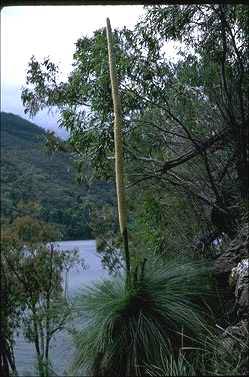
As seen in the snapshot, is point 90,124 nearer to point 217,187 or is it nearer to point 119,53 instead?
point 119,53

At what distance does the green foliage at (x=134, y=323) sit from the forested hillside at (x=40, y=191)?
4.49 meters

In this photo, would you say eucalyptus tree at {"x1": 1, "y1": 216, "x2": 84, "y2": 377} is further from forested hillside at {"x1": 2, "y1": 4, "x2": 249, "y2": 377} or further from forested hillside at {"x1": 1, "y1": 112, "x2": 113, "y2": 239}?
forested hillside at {"x1": 2, "y1": 4, "x2": 249, "y2": 377}

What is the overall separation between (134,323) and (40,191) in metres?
8.05

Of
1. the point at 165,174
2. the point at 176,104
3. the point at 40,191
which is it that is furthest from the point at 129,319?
the point at 40,191

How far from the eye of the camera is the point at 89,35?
5.30 m

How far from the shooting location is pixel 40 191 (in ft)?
34.4

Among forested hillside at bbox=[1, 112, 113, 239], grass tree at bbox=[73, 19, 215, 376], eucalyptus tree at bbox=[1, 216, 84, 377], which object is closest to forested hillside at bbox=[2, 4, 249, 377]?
grass tree at bbox=[73, 19, 215, 376]

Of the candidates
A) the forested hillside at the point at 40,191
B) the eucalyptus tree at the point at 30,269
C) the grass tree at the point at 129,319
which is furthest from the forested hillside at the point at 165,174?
the eucalyptus tree at the point at 30,269

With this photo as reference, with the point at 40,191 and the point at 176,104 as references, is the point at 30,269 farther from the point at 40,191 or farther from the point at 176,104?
the point at 176,104

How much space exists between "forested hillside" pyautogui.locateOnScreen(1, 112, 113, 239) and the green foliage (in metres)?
4.49

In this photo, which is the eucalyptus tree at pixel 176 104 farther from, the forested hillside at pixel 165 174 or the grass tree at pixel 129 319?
the grass tree at pixel 129 319

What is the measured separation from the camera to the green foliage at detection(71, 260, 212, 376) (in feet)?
8.36

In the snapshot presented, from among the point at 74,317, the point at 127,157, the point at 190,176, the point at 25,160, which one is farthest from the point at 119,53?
the point at 25,160

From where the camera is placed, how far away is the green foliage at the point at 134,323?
8.36 feet
